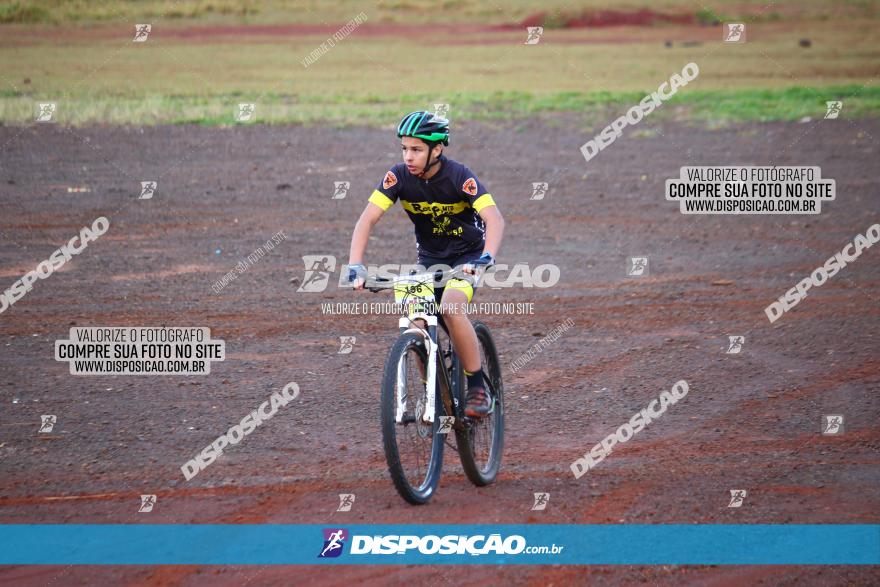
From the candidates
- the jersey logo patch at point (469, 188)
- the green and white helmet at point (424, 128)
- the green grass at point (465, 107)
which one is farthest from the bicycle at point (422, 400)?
the green grass at point (465, 107)

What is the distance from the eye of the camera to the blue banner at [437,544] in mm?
6332

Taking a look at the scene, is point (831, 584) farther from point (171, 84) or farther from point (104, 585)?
point (171, 84)

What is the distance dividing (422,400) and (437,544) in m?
0.97

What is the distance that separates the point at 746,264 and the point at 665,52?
1088 inches

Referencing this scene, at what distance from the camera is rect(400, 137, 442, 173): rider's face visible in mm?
7020

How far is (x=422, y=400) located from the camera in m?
7.04

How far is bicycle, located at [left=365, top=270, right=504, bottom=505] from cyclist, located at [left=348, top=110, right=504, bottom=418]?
Result: 0.11 metres

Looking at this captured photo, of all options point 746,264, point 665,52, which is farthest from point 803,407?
point 665,52

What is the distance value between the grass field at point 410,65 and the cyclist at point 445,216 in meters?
19.5

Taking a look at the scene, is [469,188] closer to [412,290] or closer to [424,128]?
[424,128]

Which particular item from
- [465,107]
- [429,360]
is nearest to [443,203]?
[429,360]

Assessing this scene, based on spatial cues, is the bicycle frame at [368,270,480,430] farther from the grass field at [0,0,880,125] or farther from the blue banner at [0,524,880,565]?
the grass field at [0,0,880,125]

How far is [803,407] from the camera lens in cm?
906

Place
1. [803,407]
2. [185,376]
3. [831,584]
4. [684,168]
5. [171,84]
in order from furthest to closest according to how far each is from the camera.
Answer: [171,84] < [684,168] < [185,376] < [803,407] < [831,584]
